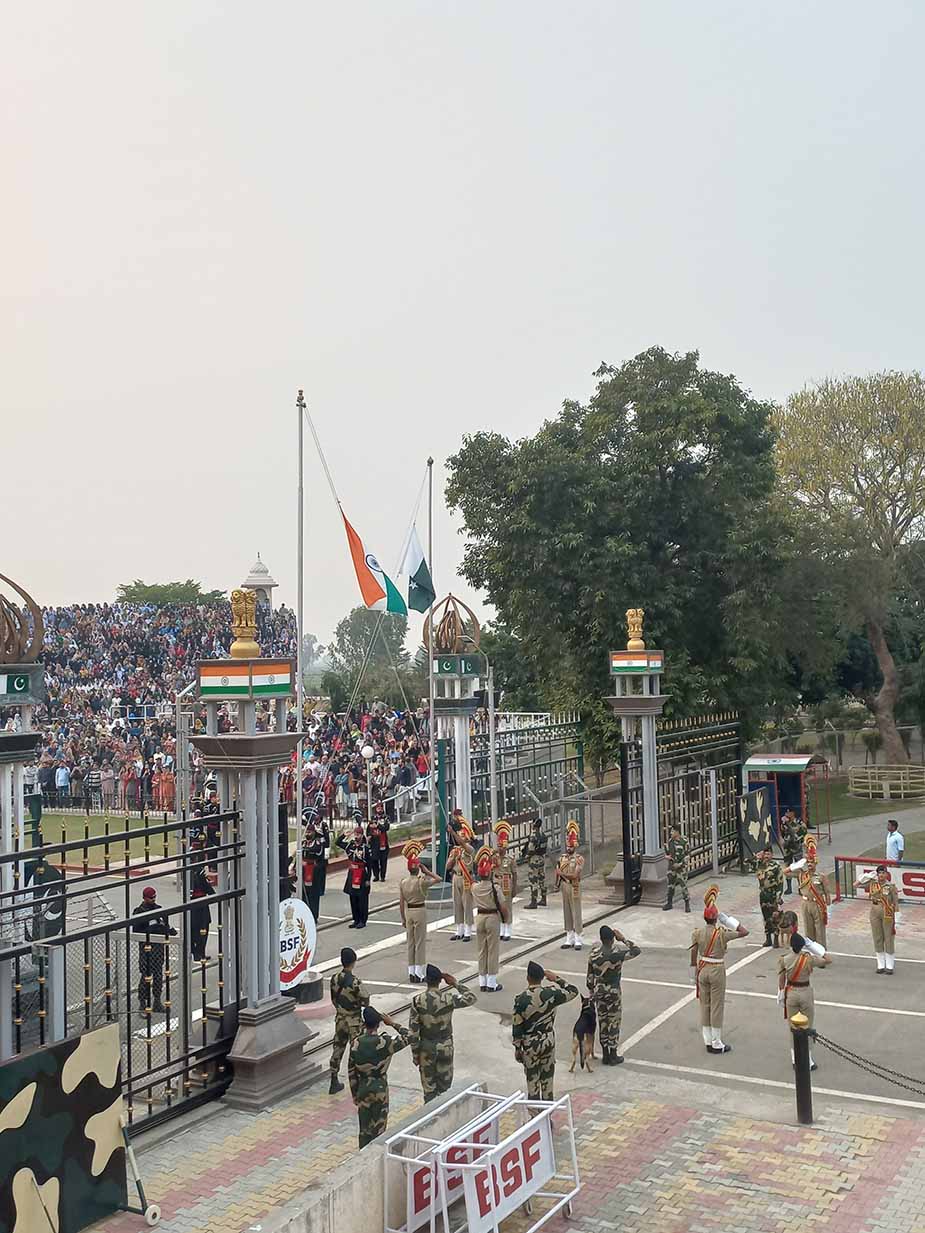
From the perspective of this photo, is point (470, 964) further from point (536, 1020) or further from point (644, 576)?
point (644, 576)

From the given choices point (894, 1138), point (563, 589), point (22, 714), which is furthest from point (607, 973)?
point (563, 589)

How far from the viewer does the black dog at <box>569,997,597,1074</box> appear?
426 inches

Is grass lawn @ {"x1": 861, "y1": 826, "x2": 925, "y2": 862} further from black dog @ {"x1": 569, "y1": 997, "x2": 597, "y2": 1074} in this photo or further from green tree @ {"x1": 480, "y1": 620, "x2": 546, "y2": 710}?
green tree @ {"x1": 480, "y1": 620, "x2": 546, "y2": 710}

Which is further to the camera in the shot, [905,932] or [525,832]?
[525,832]

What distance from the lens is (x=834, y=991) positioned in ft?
43.9

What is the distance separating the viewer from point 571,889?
50.6 ft

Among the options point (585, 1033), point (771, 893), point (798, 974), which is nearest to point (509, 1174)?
point (585, 1033)

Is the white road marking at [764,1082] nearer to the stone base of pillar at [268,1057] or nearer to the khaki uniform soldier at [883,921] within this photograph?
the stone base of pillar at [268,1057]

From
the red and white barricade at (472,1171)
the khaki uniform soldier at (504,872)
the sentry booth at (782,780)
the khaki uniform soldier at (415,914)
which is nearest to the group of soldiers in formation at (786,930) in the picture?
the sentry booth at (782,780)

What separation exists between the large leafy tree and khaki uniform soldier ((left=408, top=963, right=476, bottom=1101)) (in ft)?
50.4

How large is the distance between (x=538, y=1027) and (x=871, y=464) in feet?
100

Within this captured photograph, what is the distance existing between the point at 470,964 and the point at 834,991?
4654 millimetres

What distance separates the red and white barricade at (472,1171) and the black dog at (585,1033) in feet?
8.61

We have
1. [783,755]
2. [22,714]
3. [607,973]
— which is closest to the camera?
[607,973]
